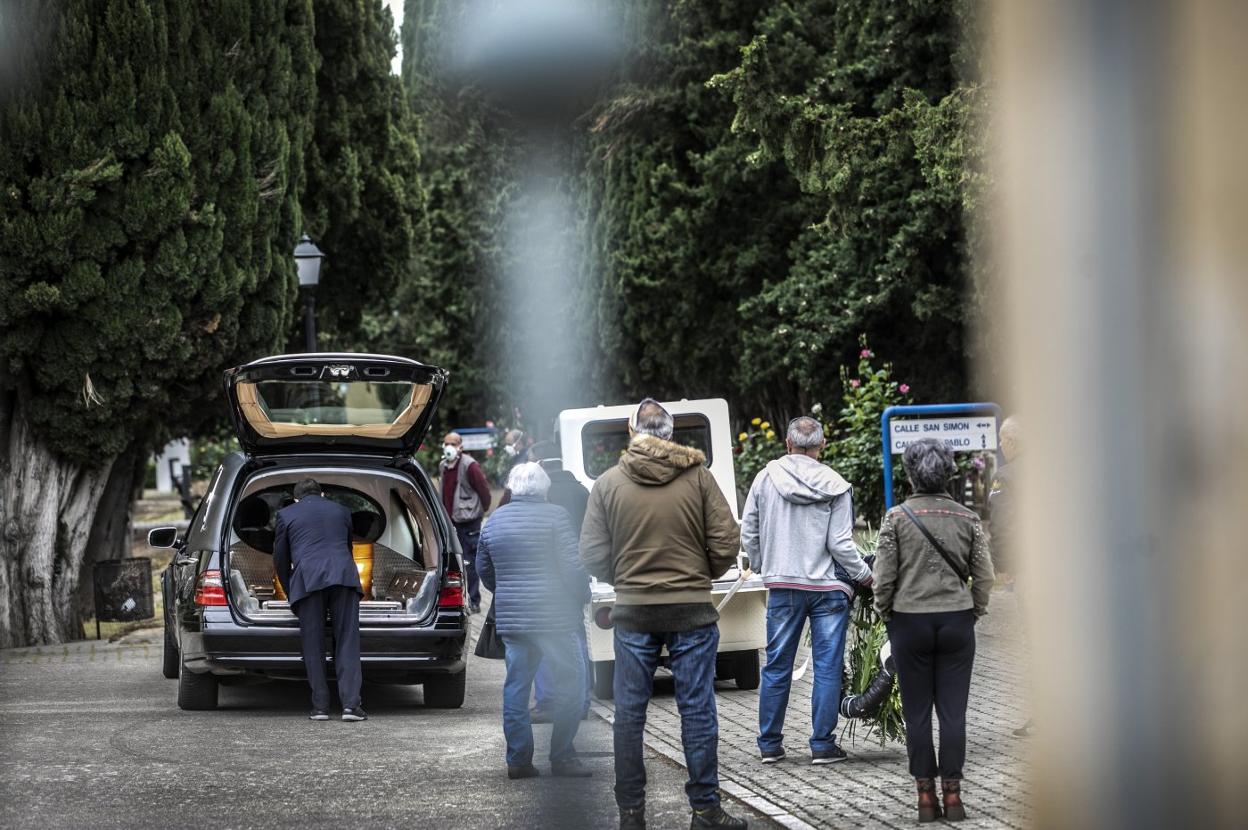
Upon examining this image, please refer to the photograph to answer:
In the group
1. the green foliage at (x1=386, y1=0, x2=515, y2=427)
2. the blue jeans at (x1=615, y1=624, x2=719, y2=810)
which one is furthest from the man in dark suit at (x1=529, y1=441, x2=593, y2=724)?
the green foliage at (x1=386, y1=0, x2=515, y2=427)

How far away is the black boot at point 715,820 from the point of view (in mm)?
6332

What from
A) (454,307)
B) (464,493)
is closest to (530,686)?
(464,493)

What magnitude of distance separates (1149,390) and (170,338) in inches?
598

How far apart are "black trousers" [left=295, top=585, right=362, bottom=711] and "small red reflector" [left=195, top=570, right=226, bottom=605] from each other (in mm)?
528

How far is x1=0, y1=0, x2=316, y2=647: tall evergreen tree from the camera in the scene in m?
14.7

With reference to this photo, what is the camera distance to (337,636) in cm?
1037

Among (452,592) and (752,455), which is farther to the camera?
(752,455)

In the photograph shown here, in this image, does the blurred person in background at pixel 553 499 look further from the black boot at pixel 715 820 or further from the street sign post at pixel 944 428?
the street sign post at pixel 944 428

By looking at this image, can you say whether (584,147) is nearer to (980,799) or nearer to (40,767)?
(980,799)

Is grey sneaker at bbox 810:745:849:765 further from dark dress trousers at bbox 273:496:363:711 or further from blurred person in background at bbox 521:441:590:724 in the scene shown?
dark dress trousers at bbox 273:496:363:711

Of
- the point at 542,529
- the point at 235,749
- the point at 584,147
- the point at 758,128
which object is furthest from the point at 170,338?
the point at 584,147

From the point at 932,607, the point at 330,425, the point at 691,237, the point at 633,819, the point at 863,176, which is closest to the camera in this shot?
the point at 932,607

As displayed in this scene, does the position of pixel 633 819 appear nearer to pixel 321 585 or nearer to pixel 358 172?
pixel 321 585

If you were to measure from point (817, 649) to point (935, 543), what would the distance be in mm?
1768
